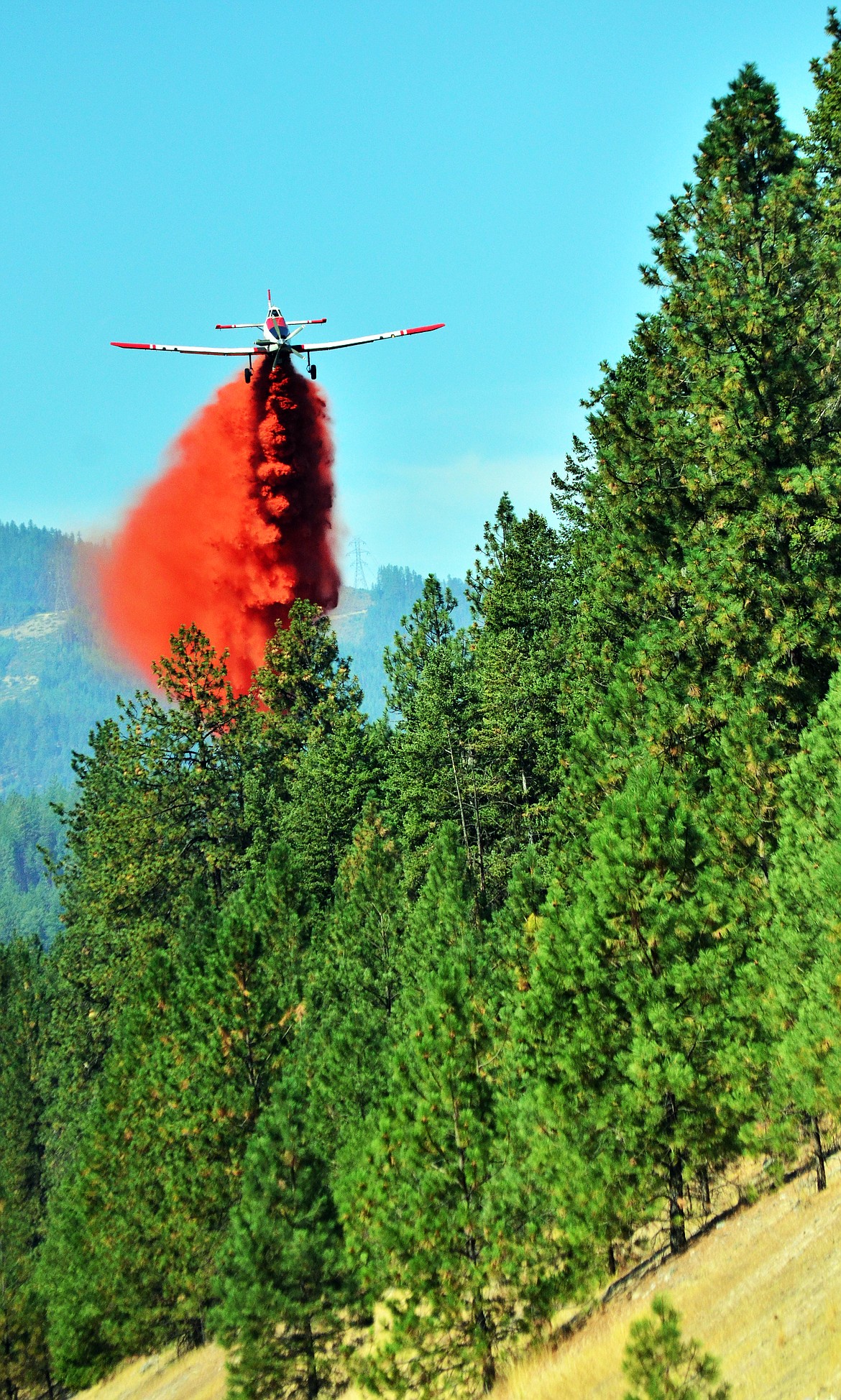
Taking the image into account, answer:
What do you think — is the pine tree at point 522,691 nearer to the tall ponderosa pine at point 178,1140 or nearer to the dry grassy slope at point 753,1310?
the tall ponderosa pine at point 178,1140

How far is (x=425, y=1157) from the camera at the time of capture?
24.0 m

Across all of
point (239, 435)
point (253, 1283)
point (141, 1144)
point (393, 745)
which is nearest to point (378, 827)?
point (393, 745)

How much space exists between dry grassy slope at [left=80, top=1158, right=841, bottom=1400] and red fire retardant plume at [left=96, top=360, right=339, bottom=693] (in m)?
52.3

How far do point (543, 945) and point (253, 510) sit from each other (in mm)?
50319

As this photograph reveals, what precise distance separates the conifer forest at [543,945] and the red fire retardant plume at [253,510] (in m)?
17.9

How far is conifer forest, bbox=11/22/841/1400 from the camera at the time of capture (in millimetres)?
22359

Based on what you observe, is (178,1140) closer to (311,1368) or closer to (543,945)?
(311,1368)

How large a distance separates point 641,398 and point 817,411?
7947mm

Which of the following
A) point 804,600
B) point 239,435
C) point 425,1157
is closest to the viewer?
point 425,1157

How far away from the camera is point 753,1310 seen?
722 inches

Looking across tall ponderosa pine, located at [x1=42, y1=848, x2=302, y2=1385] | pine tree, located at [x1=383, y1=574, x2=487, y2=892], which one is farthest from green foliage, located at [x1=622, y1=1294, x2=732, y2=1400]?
pine tree, located at [x1=383, y1=574, x2=487, y2=892]

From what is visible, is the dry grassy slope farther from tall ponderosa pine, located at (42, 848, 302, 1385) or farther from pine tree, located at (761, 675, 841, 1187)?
tall ponderosa pine, located at (42, 848, 302, 1385)

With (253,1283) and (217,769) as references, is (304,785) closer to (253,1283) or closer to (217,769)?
(217,769)

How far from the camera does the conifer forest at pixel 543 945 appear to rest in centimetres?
2236
